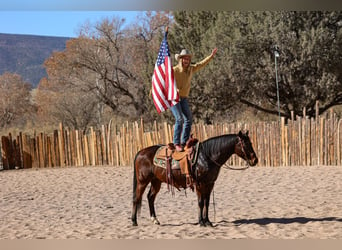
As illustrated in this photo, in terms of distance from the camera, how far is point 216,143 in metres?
5.98

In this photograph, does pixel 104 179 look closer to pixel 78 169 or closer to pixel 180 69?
pixel 78 169

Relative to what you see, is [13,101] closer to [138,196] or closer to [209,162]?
[138,196]

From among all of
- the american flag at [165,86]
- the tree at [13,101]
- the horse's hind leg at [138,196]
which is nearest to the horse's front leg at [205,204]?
the horse's hind leg at [138,196]

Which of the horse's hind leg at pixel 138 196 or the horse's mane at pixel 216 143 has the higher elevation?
the horse's mane at pixel 216 143

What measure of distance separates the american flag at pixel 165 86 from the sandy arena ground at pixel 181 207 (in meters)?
1.51

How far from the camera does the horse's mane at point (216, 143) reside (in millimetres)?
5926

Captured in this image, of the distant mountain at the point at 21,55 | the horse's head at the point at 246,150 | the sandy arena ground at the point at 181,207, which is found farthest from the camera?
the distant mountain at the point at 21,55

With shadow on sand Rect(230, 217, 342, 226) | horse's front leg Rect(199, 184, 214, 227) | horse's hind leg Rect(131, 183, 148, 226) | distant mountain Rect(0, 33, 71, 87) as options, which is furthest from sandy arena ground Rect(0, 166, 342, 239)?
distant mountain Rect(0, 33, 71, 87)

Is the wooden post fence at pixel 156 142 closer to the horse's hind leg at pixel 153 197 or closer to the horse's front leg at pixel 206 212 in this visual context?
the horse's hind leg at pixel 153 197

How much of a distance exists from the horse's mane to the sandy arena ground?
884 millimetres

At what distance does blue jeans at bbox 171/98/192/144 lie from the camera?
6.15 meters

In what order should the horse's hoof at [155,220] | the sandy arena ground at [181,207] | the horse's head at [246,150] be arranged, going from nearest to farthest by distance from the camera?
the horse's head at [246,150] < the sandy arena ground at [181,207] < the horse's hoof at [155,220]

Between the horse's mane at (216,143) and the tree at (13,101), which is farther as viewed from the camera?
the tree at (13,101)

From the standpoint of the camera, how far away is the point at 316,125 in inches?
468
